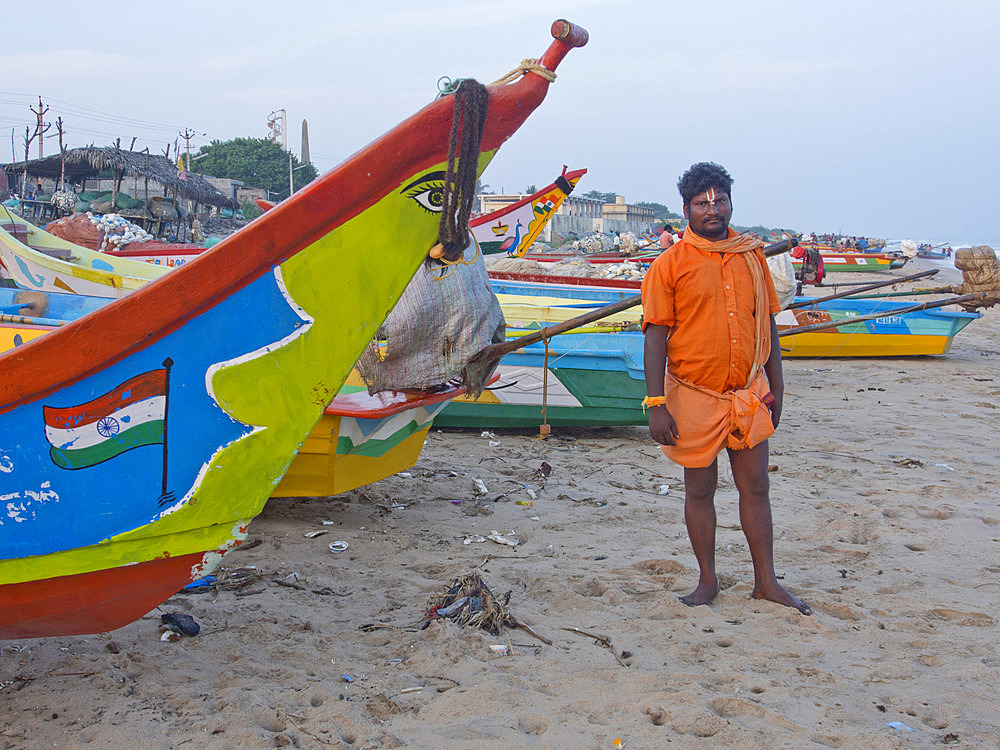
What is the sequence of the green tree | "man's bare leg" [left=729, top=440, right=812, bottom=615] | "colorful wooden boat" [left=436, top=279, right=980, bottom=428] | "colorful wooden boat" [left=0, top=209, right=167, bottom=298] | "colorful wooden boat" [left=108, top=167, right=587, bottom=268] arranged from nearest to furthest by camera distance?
"man's bare leg" [left=729, top=440, right=812, bottom=615] → "colorful wooden boat" [left=436, top=279, right=980, bottom=428] → "colorful wooden boat" [left=0, top=209, right=167, bottom=298] → "colorful wooden boat" [left=108, top=167, right=587, bottom=268] → the green tree

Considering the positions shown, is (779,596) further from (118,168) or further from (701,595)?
(118,168)

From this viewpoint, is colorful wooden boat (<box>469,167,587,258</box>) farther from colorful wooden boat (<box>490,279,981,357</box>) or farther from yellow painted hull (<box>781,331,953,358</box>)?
yellow painted hull (<box>781,331,953,358</box>)

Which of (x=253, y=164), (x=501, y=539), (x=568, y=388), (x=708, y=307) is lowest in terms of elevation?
(x=501, y=539)

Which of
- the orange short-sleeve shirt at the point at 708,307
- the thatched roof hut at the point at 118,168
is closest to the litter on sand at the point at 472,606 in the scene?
the orange short-sleeve shirt at the point at 708,307

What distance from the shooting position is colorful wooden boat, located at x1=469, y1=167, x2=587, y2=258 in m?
13.5

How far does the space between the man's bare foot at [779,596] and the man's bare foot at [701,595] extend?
0.55 ft

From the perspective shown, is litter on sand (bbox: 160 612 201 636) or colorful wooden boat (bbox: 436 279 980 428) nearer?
litter on sand (bbox: 160 612 201 636)

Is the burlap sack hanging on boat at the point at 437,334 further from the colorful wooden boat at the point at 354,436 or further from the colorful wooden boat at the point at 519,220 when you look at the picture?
the colorful wooden boat at the point at 519,220

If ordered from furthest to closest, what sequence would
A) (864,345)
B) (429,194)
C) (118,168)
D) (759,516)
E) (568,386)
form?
1. (118,168)
2. (864,345)
3. (568,386)
4. (759,516)
5. (429,194)

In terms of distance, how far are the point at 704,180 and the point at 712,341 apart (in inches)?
23.9

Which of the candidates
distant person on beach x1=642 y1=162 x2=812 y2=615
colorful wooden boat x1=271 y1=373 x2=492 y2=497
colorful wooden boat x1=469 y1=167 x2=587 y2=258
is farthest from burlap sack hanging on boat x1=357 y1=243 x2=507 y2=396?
colorful wooden boat x1=469 y1=167 x2=587 y2=258

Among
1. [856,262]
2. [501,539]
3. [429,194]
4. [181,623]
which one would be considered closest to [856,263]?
[856,262]

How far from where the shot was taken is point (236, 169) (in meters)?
41.6

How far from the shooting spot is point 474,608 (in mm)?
2965
